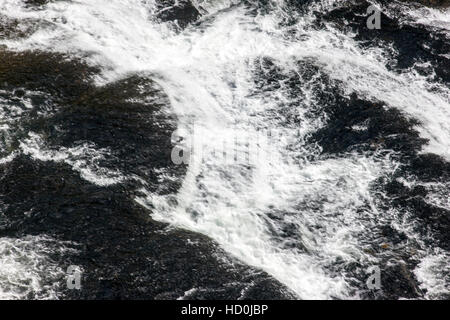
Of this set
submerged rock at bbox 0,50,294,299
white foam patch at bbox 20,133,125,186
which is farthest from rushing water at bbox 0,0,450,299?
submerged rock at bbox 0,50,294,299

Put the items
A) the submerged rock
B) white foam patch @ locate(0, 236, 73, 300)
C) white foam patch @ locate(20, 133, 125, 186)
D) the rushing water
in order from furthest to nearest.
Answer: white foam patch @ locate(20, 133, 125, 186), the rushing water, the submerged rock, white foam patch @ locate(0, 236, 73, 300)

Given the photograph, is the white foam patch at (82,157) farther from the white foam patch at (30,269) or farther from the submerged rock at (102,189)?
the white foam patch at (30,269)

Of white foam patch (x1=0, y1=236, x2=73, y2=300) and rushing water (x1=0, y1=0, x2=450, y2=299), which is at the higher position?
rushing water (x1=0, y1=0, x2=450, y2=299)

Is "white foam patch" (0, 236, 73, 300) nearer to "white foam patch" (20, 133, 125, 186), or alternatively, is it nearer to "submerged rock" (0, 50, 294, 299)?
"submerged rock" (0, 50, 294, 299)

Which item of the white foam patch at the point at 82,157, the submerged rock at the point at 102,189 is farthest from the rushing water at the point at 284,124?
the submerged rock at the point at 102,189

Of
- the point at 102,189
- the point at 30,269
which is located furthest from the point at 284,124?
the point at 30,269

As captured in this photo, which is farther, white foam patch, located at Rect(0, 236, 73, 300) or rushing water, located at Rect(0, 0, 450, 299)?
rushing water, located at Rect(0, 0, 450, 299)

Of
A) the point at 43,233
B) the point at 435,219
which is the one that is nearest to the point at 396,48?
the point at 435,219
